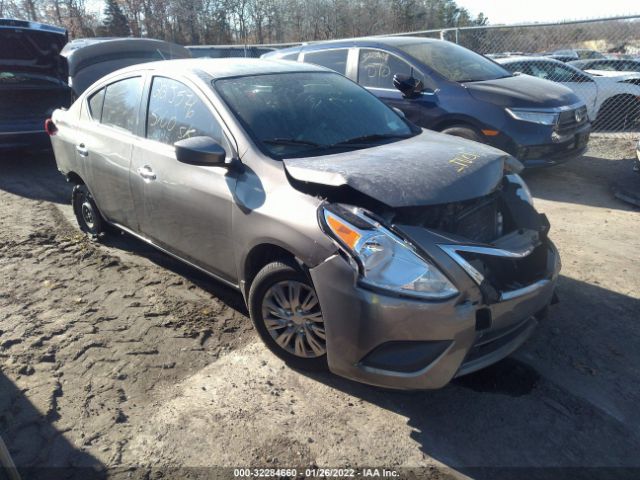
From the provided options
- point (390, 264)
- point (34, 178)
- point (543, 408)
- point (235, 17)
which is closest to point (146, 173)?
point (390, 264)

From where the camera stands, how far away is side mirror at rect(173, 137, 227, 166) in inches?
121

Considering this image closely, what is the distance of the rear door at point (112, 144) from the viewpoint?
411cm

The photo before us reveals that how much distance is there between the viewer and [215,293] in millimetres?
4078

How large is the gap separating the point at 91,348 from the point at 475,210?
2640 millimetres

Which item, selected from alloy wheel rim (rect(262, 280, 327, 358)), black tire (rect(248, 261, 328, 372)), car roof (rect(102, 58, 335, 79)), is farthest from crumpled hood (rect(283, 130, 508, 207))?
car roof (rect(102, 58, 335, 79))

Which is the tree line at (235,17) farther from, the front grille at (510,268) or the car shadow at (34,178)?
the front grille at (510,268)

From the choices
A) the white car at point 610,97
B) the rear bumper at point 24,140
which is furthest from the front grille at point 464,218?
the white car at point 610,97

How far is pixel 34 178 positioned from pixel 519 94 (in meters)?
6.96

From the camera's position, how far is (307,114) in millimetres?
3574

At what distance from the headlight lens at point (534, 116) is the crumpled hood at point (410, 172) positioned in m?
3.08

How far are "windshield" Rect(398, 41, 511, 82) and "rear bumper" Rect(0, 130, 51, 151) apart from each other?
219 inches

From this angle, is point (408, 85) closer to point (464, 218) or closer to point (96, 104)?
point (96, 104)

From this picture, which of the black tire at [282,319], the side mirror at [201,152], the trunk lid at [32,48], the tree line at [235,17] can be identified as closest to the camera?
the black tire at [282,319]

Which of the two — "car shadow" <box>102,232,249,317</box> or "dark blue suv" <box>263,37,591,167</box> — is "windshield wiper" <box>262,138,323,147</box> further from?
"dark blue suv" <box>263,37,591,167</box>
